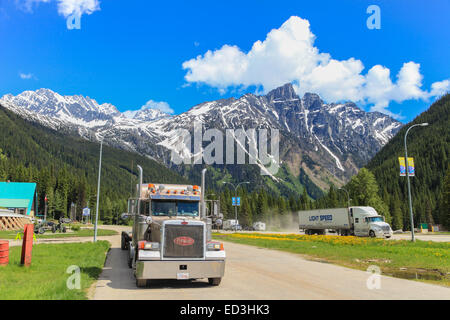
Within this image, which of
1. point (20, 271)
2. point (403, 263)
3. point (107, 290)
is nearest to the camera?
point (107, 290)

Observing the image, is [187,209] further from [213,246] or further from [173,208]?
[213,246]

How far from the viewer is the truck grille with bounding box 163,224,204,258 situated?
10.7 meters

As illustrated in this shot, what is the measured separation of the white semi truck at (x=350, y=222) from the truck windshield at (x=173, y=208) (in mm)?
34566

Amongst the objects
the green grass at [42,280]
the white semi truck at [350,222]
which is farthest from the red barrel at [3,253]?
the white semi truck at [350,222]

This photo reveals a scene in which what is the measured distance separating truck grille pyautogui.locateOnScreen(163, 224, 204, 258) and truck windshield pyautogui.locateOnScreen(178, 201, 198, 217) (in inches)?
91.7

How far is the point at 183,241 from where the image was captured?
10812mm

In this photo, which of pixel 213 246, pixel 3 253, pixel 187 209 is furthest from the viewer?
pixel 3 253

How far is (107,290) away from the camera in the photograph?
34.2 feet

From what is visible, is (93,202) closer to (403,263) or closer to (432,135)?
(403,263)

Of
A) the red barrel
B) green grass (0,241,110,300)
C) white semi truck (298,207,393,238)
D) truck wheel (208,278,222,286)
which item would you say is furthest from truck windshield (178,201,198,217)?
white semi truck (298,207,393,238)

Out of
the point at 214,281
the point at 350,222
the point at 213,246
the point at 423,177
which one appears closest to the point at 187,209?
the point at 213,246

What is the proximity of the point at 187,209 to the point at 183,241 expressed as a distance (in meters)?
2.61
